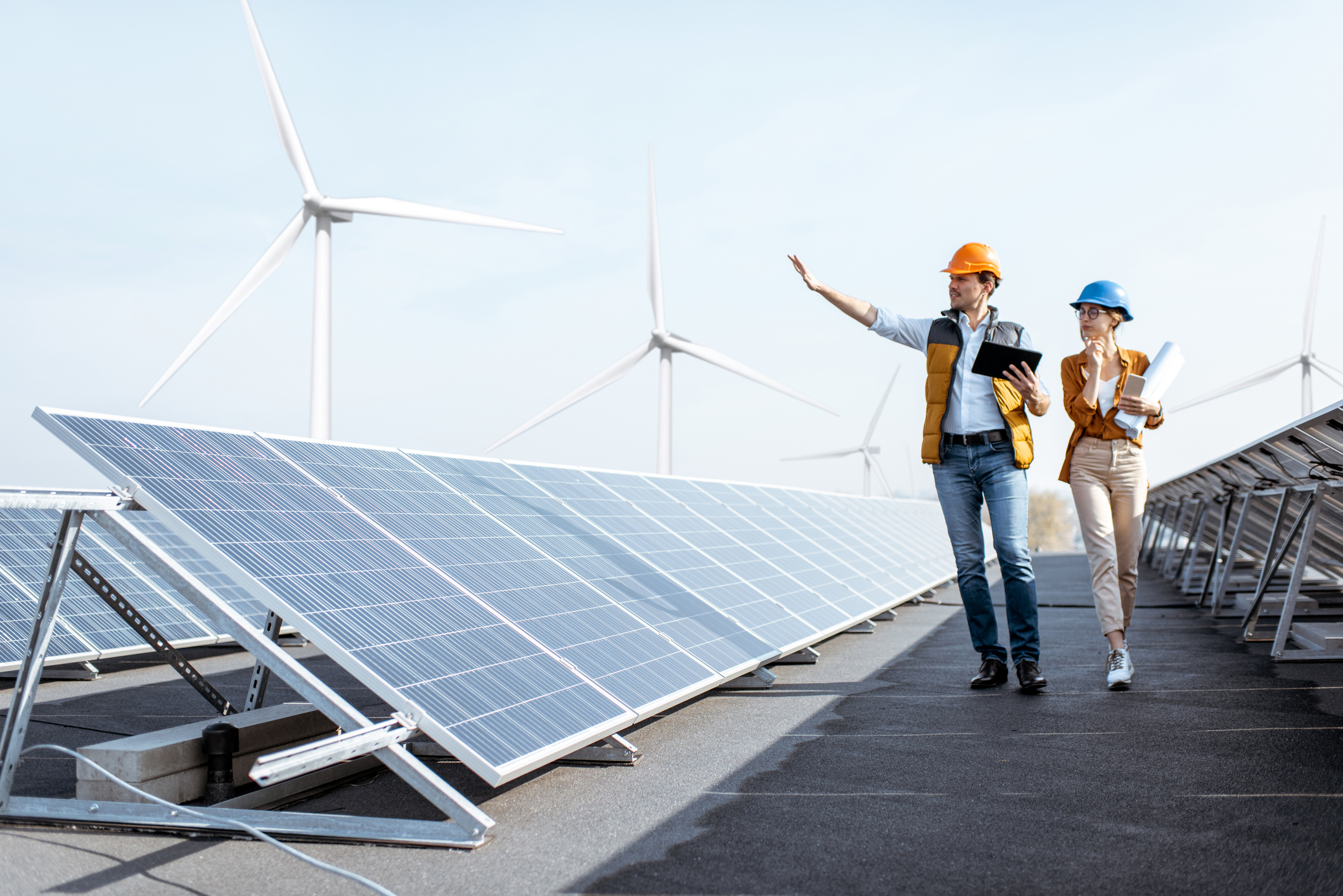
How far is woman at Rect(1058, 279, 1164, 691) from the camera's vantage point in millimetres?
7098

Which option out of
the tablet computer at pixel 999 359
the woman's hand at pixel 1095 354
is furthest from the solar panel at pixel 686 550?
the woman's hand at pixel 1095 354

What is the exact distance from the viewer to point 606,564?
7.04 m

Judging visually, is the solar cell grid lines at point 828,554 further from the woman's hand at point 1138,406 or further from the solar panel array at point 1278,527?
the woman's hand at point 1138,406

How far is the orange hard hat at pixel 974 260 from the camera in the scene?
24.2ft

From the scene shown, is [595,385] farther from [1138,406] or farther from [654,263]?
[1138,406]

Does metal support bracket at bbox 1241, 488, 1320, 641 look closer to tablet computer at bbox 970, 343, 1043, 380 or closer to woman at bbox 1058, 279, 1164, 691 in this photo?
woman at bbox 1058, 279, 1164, 691

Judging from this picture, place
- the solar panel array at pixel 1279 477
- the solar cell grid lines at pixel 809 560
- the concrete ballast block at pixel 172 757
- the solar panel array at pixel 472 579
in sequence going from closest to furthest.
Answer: the solar panel array at pixel 472 579 < the concrete ballast block at pixel 172 757 < the solar panel array at pixel 1279 477 < the solar cell grid lines at pixel 809 560

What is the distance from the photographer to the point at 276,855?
151 inches

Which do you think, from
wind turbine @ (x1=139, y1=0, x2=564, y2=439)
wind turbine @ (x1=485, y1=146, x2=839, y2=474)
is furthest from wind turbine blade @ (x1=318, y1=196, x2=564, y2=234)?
wind turbine @ (x1=485, y1=146, x2=839, y2=474)

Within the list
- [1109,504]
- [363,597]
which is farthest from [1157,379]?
[363,597]

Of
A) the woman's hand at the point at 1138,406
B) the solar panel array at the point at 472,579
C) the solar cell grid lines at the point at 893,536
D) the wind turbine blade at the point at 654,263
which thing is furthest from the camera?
the wind turbine blade at the point at 654,263

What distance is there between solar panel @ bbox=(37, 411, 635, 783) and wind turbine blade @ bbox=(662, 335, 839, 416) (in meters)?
21.3

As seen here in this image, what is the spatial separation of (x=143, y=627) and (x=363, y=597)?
4.71 feet

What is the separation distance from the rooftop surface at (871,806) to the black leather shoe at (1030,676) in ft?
0.36
